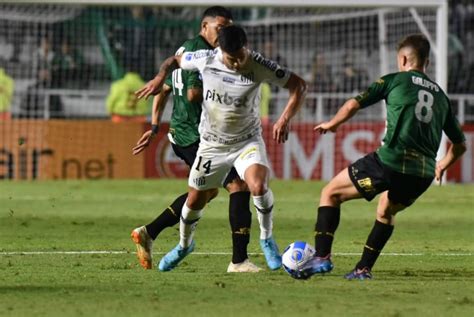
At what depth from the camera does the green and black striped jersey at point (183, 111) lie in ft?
36.2

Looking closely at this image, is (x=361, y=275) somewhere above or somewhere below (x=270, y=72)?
below

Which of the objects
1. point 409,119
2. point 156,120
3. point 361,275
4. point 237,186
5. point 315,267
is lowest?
point 361,275

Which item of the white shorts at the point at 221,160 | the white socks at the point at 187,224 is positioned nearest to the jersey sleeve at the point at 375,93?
the white shorts at the point at 221,160

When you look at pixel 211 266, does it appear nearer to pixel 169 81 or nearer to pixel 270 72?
pixel 169 81

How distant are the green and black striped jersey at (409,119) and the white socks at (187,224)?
5.97 ft

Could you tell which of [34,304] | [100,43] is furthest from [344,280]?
[100,43]

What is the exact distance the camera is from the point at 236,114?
10281 mm

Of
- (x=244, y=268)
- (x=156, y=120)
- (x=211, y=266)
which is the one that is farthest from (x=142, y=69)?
(x=244, y=268)

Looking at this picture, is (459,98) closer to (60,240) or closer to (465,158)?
(465,158)

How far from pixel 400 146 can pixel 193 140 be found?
86.4 inches

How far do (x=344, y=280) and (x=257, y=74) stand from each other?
172 cm

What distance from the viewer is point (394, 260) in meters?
11.8

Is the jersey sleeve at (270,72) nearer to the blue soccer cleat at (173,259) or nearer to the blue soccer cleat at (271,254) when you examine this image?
the blue soccer cleat at (271,254)

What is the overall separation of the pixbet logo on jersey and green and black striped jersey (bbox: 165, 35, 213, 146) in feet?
2.25
